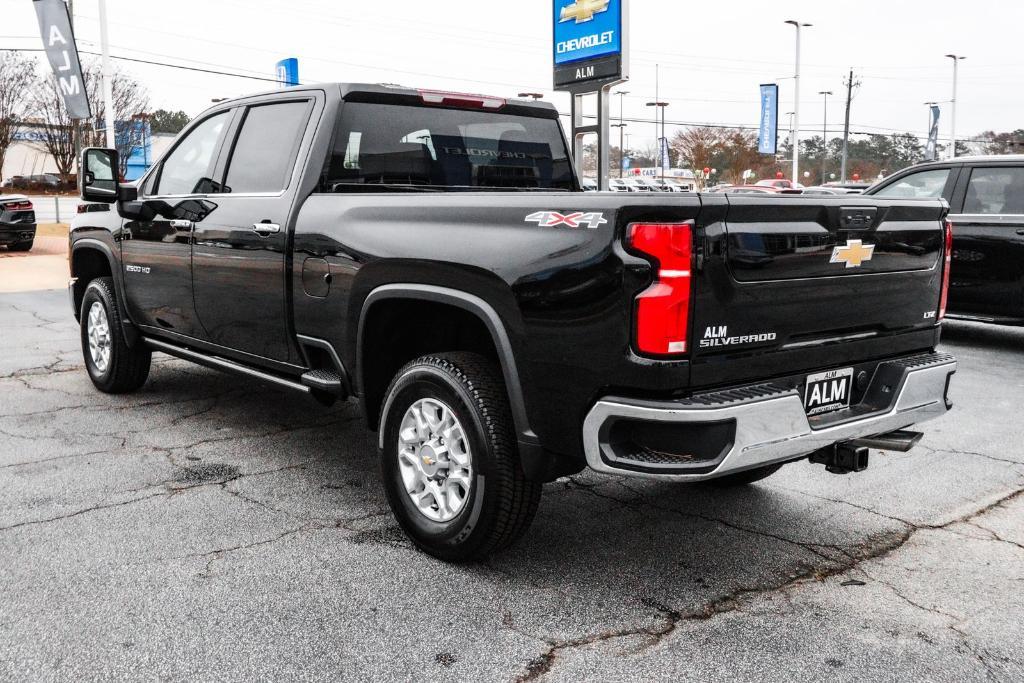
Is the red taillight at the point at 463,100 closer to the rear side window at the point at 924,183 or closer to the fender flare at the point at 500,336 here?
the fender flare at the point at 500,336

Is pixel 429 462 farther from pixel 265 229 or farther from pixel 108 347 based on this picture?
pixel 108 347

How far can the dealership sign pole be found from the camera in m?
11.1

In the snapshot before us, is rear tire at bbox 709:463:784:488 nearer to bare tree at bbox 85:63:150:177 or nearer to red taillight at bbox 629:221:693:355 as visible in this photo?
red taillight at bbox 629:221:693:355

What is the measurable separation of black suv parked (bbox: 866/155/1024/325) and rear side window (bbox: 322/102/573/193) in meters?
4.30

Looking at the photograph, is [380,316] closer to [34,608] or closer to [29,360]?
[34,608]

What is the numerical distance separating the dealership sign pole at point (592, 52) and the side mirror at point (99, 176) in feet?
19.4

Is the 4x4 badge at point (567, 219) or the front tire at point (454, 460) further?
the front tire at point (454, 460)

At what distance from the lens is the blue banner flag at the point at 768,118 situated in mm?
40500

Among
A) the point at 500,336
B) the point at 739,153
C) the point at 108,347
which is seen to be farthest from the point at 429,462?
the point at 739,153

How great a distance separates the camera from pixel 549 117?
215 inches

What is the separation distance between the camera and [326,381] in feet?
14.1

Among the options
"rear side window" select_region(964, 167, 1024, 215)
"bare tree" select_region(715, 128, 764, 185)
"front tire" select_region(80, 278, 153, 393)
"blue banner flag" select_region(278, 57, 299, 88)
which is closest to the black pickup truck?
"front tire" select_region(80, 278, 153, 393)

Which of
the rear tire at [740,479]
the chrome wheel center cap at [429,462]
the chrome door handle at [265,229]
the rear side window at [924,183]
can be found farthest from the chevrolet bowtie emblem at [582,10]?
the chrome wheel center cap at [429,462]

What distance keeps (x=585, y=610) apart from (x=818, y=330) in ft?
4.22
